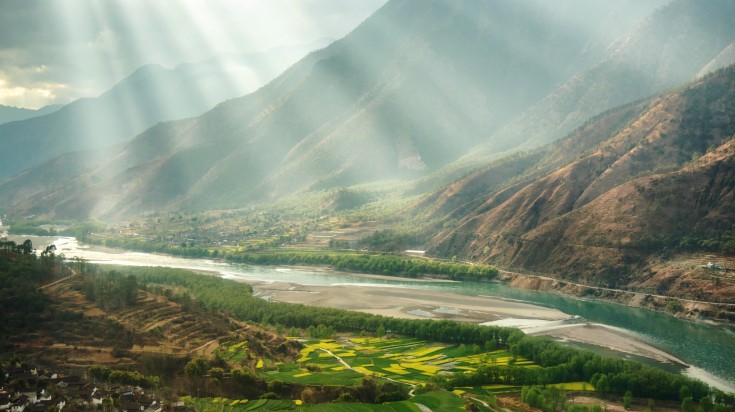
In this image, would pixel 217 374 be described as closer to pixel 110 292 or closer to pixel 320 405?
pixel 320 405

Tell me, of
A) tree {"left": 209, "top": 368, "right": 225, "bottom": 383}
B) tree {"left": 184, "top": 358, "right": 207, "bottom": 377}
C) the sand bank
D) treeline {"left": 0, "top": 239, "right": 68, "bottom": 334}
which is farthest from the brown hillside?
the sand bank

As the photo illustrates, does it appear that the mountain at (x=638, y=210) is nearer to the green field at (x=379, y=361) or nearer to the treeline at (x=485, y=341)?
the treeline at (x=485, y=341)

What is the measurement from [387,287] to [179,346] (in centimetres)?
8002

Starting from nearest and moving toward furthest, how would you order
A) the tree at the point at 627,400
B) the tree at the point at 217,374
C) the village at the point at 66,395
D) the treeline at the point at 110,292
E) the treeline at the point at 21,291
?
the village at the point at 66,395
the tree at the point at 217,374
the tree at the point at 627,400
the treeline at the point at 21,291
the treeline at the point at 110,292

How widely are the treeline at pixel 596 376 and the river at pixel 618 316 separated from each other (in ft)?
27.8

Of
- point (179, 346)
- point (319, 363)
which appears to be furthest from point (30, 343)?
point (319, 363)

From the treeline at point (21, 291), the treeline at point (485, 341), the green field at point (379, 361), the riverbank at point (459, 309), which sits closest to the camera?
the treeline at point (485, 341)

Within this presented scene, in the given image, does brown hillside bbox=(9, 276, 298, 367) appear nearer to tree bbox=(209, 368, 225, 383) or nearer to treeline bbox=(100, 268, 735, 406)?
tree bbox=(209, 368, 225, 383)

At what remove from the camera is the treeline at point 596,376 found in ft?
246

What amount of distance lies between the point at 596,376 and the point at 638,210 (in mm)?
83433

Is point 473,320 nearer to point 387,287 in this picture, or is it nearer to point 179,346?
point 387,287

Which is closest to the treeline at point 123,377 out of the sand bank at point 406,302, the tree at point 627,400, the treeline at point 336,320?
the treeline at point 336,320

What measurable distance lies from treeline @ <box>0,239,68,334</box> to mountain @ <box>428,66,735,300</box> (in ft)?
355

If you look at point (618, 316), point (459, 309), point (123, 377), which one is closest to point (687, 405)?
point (618, 316)
